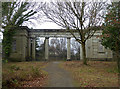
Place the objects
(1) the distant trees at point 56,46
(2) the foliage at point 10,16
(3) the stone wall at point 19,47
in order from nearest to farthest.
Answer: (2) the foliage at point 10,16, (3) the stone wall at point 19,47, (1) the distant trees at point 56,46

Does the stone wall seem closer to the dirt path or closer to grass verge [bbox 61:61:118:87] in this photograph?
grass verge [bbox 61:61:118:87]

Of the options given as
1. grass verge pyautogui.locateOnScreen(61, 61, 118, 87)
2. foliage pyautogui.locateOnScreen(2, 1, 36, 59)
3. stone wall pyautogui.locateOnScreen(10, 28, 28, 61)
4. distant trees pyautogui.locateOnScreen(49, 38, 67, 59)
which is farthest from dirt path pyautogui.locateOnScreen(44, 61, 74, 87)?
distant trees pyautogui.locateOnScreen(49, 38, 67, 59)

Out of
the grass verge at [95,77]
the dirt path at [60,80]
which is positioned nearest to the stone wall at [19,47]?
the grass verge at [95,77]

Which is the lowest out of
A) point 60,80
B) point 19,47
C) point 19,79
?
point 60,80

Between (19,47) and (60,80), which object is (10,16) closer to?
(60,80)

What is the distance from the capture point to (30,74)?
765 centimetres

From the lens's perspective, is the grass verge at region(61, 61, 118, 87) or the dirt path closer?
the grass verge at region(61, 61, 118, 87)

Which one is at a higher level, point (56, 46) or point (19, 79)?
point (56, 46)

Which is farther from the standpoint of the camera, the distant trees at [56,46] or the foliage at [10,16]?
the distant trees at [56,46]

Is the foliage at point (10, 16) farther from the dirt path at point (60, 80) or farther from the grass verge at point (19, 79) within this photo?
the dirt path at point (60, 80)

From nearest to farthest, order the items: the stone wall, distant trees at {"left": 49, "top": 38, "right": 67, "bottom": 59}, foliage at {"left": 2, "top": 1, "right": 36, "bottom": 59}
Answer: foliage at {"left": 2, "top": 1, "right": 36, "bottom": 59} < the stone wall < distant trees at {"left": 49, "top": 38, "right": 67, "bottom": 59}

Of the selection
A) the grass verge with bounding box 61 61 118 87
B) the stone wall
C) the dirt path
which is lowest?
the dirt path

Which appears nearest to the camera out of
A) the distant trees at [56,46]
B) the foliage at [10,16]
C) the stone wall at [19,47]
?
the foliage at [10,16]

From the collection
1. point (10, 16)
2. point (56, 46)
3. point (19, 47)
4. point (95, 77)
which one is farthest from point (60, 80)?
point (56, 46)
